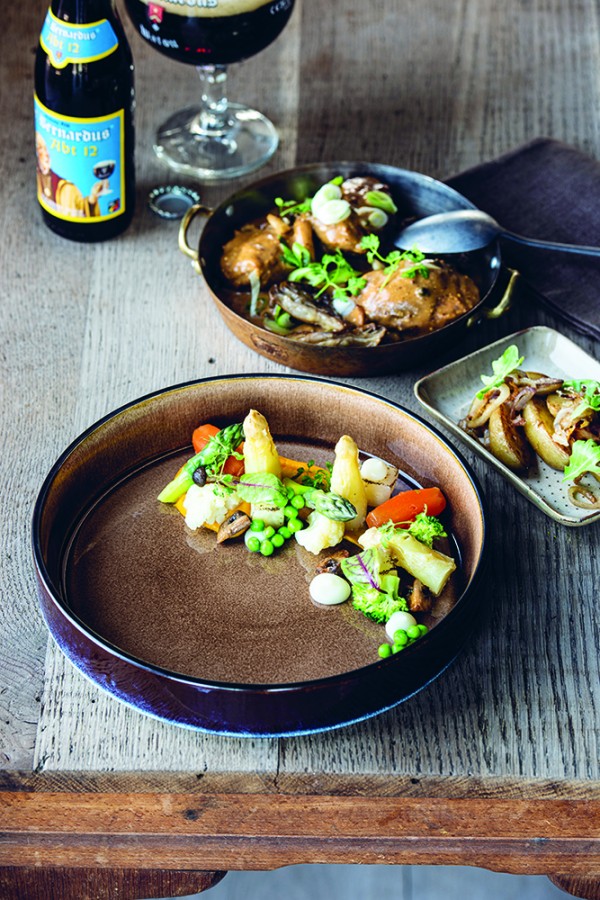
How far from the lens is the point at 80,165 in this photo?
1.48 meters

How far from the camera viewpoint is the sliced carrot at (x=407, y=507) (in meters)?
1.15

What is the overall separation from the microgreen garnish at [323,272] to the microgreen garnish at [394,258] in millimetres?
36

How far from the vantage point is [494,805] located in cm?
104

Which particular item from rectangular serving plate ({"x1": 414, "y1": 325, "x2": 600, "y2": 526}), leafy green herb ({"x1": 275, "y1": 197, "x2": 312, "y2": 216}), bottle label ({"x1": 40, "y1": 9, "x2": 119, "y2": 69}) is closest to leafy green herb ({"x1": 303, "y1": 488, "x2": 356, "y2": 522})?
rectangular serving plate ({"x1": 414, "y1": 325, "x2": 600, "y2": 526})

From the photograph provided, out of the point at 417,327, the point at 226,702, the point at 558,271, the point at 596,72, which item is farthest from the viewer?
the point at 596,72

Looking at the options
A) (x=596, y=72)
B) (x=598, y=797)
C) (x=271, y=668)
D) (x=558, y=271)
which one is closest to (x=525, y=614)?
(x=598, y=797)

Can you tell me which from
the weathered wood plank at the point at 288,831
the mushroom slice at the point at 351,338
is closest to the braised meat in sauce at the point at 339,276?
the mushroom slice at the point at 351,338

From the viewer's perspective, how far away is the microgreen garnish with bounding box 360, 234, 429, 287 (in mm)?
1416

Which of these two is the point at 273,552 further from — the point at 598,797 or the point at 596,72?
the point at 596,72

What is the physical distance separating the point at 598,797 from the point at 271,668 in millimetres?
351

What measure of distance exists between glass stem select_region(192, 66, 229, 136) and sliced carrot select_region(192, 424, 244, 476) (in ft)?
2.46

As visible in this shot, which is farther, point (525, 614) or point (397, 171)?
point (397, 171)

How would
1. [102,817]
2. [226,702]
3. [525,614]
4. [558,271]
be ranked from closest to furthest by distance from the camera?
[226,702] → [102,817] → [525,614] → [558,271]

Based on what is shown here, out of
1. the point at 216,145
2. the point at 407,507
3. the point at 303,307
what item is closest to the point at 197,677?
the point at 407,507
